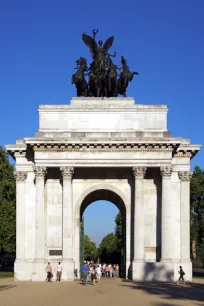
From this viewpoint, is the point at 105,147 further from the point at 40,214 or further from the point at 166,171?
the point at 40,214

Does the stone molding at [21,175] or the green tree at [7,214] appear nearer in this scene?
the stone molding at [21,175]

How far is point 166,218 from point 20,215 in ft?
35.0

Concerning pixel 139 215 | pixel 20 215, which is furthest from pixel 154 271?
pixel 20 215

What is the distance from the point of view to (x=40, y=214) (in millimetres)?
42844

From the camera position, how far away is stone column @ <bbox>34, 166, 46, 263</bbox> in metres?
42.5

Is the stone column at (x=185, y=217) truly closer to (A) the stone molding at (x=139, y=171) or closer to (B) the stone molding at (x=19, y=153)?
(A) the stone molding at (x=139, y=171)

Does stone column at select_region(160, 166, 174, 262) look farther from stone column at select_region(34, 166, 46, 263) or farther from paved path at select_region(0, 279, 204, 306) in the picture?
stone column at select_region(34, 166, 46, 263)

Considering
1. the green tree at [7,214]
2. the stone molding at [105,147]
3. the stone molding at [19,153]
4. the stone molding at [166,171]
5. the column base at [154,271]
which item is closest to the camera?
the column base at [154,271]

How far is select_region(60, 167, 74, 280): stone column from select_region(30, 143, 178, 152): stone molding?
1.53 metres

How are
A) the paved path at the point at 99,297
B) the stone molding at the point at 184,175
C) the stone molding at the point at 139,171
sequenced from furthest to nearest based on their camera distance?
the stone molding at the point at 184,175 < the stone molding at the point at 139,171 < the paved path at the point at 99,297

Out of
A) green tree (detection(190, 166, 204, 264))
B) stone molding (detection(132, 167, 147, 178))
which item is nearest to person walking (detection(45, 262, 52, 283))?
stone molding (detection(132, 167, 147, 178))

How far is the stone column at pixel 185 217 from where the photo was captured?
145 ft

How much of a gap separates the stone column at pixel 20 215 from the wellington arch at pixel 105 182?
0.07 metres

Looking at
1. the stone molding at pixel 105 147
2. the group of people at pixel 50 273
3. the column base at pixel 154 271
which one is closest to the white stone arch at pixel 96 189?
the stone molding at pixel 105 147
